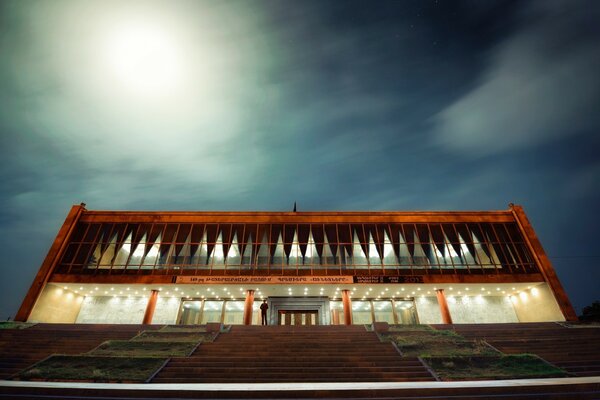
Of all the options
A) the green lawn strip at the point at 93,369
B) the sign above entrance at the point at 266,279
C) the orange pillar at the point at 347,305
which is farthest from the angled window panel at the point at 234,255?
the green lawn strip at the point at 93,369

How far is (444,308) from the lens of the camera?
23281 millimetres

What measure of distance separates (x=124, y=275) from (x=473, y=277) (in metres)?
28.8

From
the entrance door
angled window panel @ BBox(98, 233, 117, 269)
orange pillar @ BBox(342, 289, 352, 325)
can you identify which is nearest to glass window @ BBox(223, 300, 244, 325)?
the entrance door

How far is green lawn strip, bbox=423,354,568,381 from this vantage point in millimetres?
9133

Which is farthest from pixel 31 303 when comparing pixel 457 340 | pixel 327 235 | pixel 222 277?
pixel 457 340

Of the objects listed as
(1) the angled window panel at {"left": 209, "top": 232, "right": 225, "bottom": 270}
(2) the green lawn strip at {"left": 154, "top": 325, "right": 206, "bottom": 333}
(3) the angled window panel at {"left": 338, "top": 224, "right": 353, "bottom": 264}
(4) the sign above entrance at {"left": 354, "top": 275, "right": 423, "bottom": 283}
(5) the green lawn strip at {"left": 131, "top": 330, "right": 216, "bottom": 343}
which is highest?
(3) the angled window panel at {"left": 338, "top": 224, "right": 353, "bottom": 264}

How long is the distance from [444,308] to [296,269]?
12654mm

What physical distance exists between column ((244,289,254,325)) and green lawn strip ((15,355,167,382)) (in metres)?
12.9

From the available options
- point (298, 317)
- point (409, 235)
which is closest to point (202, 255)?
point (298, 317)

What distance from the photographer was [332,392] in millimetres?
7375

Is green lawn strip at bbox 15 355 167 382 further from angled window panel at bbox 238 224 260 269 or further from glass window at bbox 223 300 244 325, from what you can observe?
glass window at bbox 223 300 244 325

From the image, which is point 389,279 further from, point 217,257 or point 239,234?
point 217,257

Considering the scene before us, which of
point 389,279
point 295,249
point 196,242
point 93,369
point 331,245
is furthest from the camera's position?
point 196,242

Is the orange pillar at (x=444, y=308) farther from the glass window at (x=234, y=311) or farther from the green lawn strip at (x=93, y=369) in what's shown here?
the green lawn strip at (x=93, y=369)
